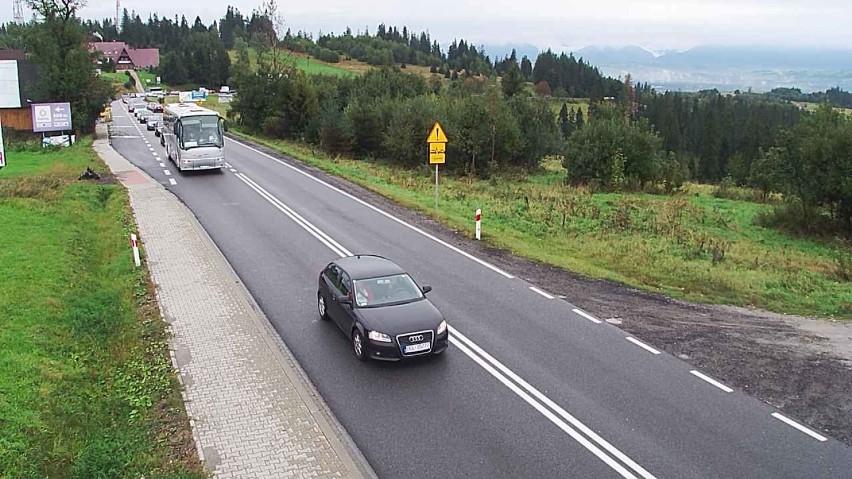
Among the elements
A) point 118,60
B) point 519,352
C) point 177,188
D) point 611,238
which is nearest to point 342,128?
point 177,188

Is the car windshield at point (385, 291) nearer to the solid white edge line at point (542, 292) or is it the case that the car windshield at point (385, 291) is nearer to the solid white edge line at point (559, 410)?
the solid white edge line at point (559, 410)

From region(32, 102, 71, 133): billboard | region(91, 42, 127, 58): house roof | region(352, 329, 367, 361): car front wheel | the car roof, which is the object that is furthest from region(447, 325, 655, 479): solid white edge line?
region(91, 42, 127, 58): house roof

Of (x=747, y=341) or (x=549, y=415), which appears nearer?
(x=549, y=415)

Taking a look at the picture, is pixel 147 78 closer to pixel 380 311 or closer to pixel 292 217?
pixel 292 217

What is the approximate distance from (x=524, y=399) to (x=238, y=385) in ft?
14.5

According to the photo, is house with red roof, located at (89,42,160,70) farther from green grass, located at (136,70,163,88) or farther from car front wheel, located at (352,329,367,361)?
car front wheel, located at (352,329,367,361)

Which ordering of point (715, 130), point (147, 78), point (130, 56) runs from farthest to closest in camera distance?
point (130, 56) < point (147, 78) < point (715, 130)

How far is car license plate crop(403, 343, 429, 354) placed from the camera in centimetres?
1101

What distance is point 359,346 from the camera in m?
11.4

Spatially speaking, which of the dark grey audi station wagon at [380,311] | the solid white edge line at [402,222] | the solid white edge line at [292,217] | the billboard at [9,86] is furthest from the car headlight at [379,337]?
the billboard at [9,86]

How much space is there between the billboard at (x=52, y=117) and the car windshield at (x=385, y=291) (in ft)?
119

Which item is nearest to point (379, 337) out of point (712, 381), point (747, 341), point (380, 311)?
point (380, 311)

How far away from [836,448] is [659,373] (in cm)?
276

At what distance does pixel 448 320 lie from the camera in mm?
13461
